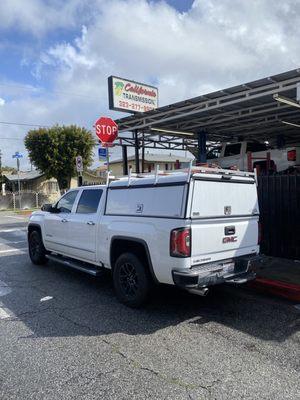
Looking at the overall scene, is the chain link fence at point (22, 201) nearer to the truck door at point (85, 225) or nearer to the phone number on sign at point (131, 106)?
the phone number on sign at point (131, 106)

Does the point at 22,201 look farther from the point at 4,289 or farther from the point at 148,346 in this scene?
the point at 148,346

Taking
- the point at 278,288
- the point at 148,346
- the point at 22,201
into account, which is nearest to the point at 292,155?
the point at 278,288

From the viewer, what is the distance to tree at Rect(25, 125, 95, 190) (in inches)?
1348

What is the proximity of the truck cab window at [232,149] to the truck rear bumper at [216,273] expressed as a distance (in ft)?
32.7

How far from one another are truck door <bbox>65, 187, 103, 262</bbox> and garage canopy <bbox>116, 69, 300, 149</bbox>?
531cm

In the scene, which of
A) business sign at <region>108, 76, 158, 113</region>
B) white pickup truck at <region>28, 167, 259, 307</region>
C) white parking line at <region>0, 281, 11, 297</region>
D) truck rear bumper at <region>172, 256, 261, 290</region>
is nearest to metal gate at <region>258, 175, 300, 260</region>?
white pickup truck at <region>28, 167, 259, 307</region>

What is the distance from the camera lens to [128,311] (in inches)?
216

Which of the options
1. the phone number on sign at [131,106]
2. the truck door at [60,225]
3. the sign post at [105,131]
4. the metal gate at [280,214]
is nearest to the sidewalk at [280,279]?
the metal gate at [280,214]

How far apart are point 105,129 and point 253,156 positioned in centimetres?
593

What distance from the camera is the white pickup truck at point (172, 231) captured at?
483 centimetres

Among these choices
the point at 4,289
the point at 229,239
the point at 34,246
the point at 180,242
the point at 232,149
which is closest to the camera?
the point at 180,242

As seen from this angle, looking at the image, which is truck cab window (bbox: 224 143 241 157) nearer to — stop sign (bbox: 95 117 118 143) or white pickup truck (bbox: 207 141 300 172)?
white pickup truck (bbox: 207 141 300 172)

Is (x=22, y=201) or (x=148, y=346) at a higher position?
(x=22, y=201)

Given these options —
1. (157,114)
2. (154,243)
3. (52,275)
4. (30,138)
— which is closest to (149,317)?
(154,243)
